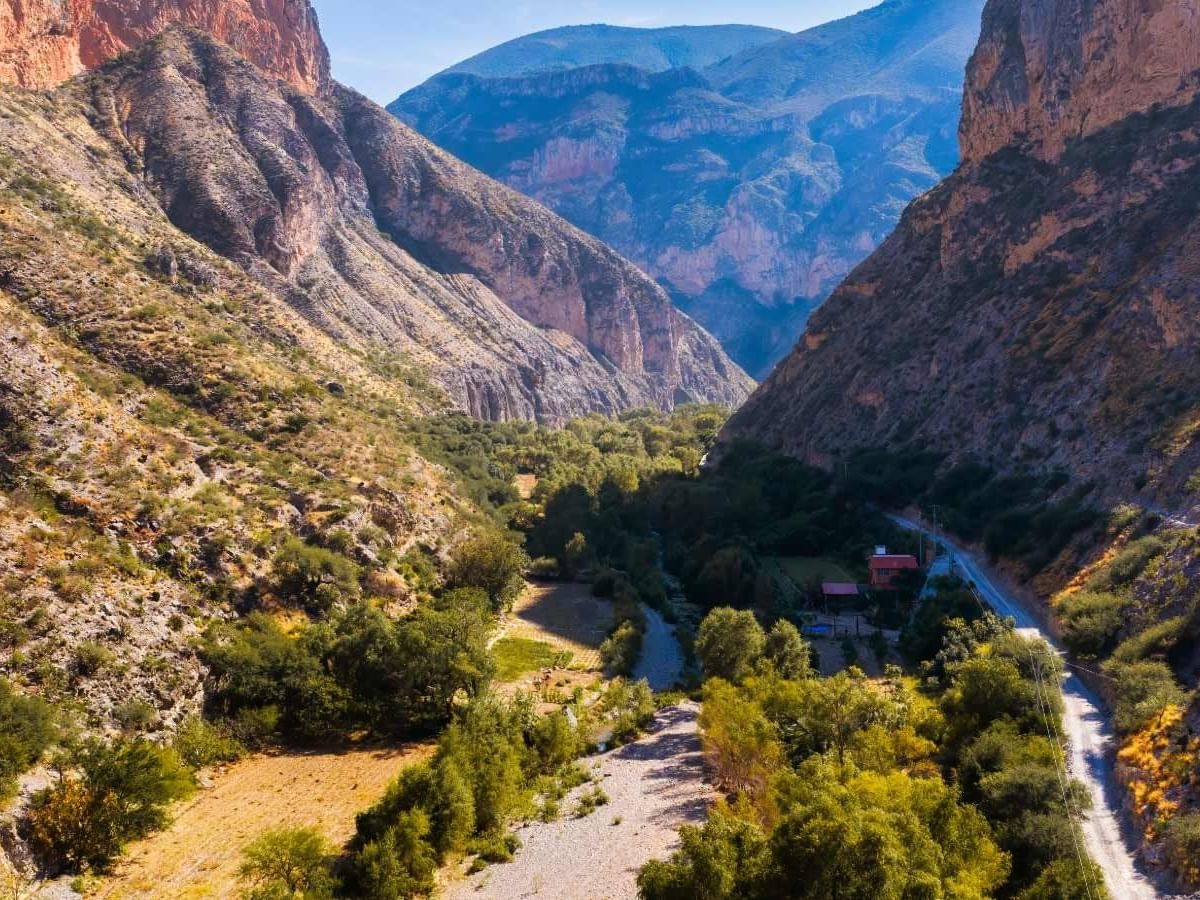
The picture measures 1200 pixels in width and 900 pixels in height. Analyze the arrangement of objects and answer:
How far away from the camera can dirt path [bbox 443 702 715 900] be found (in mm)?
22203

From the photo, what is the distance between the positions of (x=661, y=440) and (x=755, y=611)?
5525 cm

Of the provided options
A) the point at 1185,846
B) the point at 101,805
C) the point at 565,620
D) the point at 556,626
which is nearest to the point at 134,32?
the point at 565,620

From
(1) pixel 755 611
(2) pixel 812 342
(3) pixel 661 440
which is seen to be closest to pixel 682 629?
(1) pixel 755 611

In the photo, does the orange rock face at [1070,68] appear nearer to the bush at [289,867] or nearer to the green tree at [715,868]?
the green tree at [715,868]

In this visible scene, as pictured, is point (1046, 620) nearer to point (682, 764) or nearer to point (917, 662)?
point (917, 662)

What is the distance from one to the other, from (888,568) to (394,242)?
85.2m

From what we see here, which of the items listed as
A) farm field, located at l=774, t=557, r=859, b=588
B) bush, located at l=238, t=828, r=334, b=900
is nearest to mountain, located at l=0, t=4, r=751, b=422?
farm field, located at l=774, t=557, r=859, b=588

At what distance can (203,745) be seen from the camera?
29.2 m

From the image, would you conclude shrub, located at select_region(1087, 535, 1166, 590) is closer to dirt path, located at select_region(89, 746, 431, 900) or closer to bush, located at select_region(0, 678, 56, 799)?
dirt path, located at select_region(89, 746, 431, 900)

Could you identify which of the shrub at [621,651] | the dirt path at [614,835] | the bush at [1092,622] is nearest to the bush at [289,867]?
the dirt path at [614,835]

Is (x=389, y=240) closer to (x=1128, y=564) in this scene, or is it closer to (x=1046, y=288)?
(x=1046, y=288)

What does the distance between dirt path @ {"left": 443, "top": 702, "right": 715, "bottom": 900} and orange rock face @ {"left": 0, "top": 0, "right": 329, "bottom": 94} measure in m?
73.6

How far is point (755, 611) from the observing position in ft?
159

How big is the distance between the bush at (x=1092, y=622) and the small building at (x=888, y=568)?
15091 millimetres
